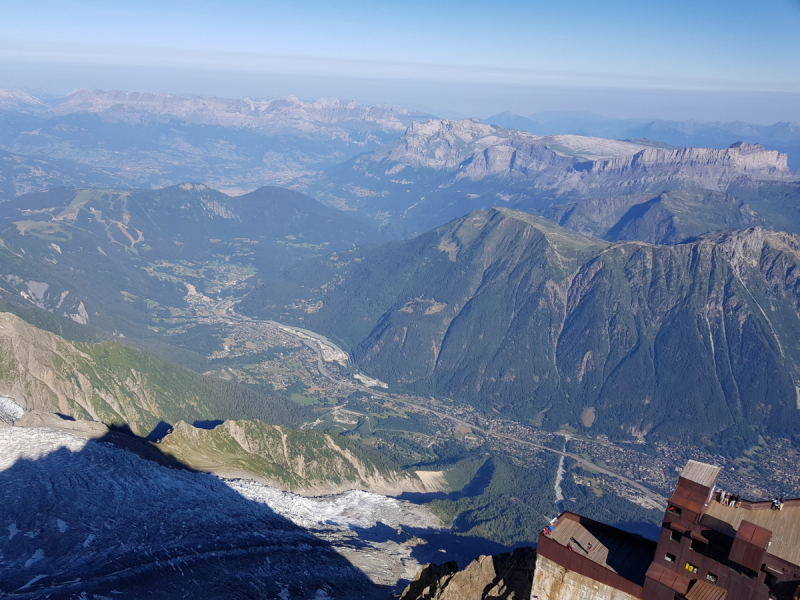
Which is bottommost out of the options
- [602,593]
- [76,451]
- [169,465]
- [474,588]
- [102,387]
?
[102,387]

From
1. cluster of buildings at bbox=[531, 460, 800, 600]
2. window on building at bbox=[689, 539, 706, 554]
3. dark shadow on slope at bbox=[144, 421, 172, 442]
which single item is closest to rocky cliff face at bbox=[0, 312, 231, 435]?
dark shadow on slope at bbox=[144, 421, 172, 442]

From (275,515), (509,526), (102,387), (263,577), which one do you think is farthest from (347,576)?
(102,387)

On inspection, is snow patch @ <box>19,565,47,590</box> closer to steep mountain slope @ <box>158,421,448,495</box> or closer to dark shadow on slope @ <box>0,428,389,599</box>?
dark shadow on slope @ <box>0,428,389,599</box>

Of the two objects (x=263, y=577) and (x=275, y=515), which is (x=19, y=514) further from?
(x=275, y=515)

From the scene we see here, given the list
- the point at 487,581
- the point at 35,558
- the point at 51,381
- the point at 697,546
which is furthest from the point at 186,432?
the point at 697,546

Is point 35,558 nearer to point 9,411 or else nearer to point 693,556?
point 9,411
